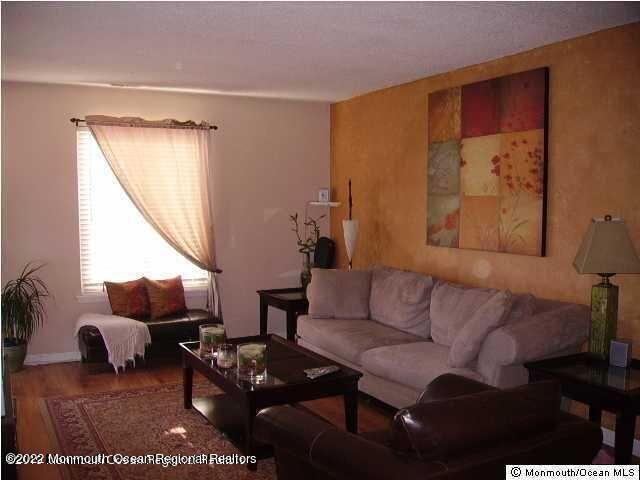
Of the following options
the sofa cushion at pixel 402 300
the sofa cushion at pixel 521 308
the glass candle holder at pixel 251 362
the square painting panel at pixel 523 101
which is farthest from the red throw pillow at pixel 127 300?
the square painting panel at pixel 523 101

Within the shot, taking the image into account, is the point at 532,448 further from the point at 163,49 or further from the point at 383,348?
the point at 163,49

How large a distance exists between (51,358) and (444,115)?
13.7 ft

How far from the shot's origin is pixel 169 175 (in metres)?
6.29

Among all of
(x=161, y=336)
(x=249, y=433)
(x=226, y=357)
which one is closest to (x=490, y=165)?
(x=226, y=357)

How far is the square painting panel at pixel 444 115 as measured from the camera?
16.9 feet

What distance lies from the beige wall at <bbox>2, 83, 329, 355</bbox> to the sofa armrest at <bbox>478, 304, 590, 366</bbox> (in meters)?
3.41

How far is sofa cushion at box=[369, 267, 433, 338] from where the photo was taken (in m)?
4.99

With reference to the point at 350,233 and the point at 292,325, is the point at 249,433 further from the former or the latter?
the point at 350,233

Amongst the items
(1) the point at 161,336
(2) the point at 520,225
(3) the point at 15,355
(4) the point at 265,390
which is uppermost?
(2) the point at 520,225

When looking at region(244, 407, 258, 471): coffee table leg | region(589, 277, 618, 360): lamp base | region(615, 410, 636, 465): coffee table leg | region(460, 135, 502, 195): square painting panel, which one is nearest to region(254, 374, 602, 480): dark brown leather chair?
region(615, 410, 636, 465): coffee table leg

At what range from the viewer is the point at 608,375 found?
3.38 metres

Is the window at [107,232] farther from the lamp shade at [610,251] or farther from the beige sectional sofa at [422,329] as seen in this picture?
the lamp shade at [610,251]

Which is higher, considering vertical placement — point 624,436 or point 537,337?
point 537,337

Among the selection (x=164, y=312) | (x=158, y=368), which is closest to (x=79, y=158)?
(x=164, y=312)
